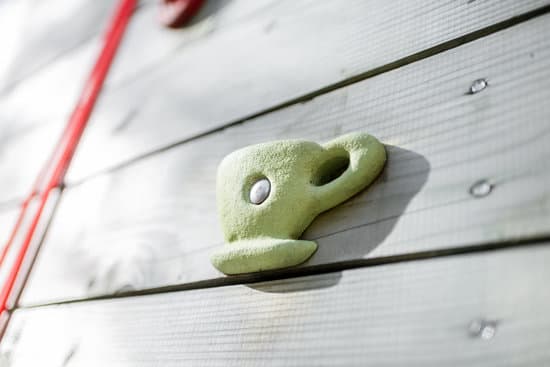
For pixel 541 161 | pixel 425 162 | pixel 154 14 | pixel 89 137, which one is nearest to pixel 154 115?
pixel 89 137

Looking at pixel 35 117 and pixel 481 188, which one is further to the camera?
pixel 35 117

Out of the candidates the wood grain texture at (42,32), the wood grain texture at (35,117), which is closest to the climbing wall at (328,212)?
the wood grain texture at (35,117)

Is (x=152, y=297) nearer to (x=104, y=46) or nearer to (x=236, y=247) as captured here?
(x=236, y=247)

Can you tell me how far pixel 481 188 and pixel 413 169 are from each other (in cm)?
7

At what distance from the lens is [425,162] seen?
0.55 meters

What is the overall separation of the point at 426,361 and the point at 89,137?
0.81 metres

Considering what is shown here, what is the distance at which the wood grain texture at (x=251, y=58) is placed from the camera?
0.66 meters

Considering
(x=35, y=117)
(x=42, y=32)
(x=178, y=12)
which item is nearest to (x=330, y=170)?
(x=178, y=12)

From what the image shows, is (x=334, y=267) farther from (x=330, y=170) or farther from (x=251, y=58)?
(x=251, y=58)

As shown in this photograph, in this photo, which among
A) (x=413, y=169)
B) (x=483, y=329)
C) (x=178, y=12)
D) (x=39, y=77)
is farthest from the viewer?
(x=39, y=77)

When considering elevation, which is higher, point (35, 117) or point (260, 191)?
point (260, 191)

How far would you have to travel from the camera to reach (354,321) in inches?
20.3

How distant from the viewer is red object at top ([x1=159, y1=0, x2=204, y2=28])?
104 centimetres

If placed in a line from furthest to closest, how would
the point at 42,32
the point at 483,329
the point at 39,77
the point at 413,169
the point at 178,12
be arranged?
the point at 42,32, the point at 39,77, the point at 178,12, the point at 413,169, the point at 483,329
